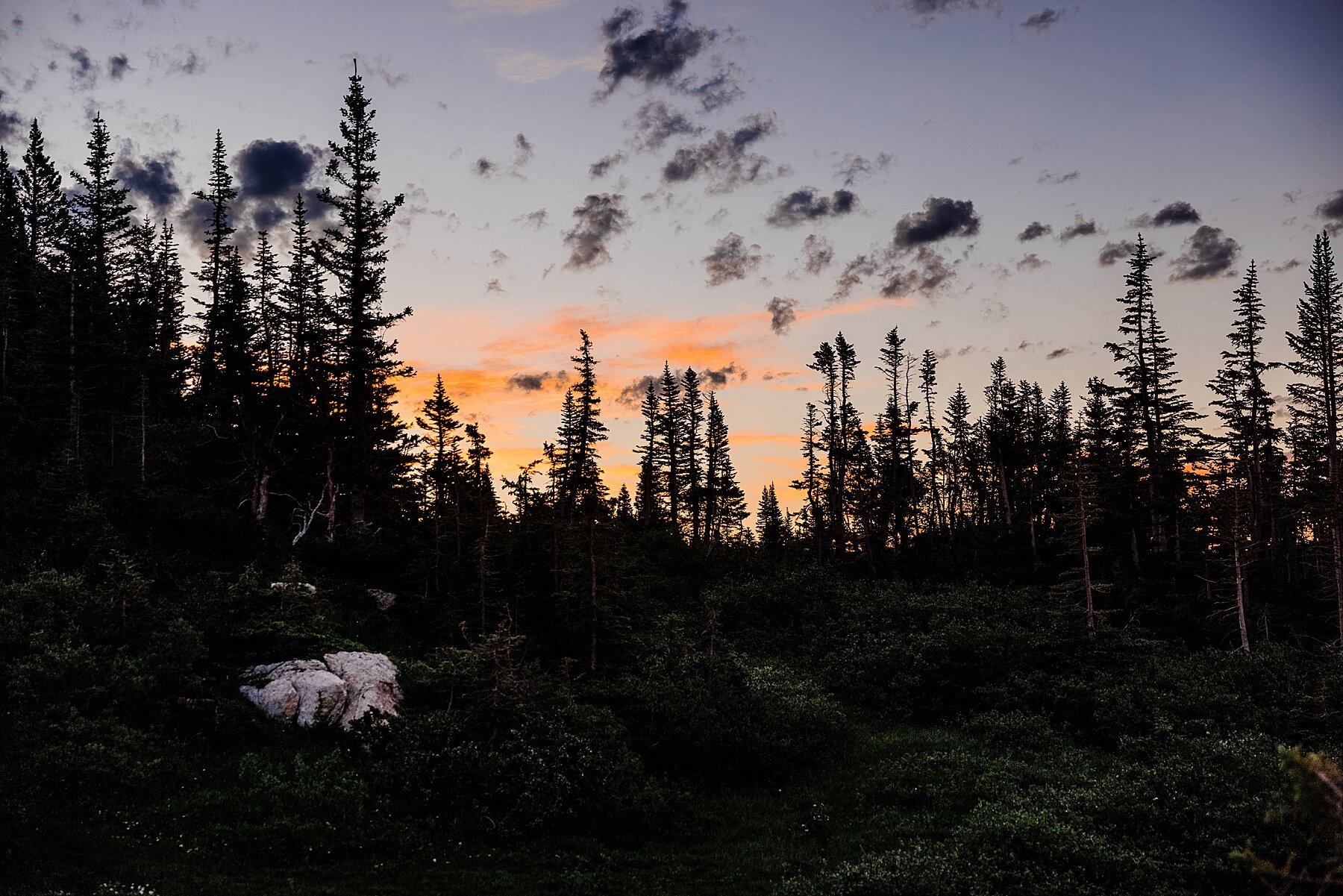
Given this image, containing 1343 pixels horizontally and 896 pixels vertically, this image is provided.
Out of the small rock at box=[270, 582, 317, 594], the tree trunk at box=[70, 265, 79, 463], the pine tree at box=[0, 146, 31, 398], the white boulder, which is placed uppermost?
the pine tree at box=[0, 146, 31, 398]

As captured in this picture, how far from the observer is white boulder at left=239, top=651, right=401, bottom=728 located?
20.7 metres

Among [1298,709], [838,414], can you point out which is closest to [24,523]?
[1298,709]

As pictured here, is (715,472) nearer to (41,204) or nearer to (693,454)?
(693,454)

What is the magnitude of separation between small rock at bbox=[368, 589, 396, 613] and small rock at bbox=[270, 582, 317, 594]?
495cm

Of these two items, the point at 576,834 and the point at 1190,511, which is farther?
the point at 1190,511

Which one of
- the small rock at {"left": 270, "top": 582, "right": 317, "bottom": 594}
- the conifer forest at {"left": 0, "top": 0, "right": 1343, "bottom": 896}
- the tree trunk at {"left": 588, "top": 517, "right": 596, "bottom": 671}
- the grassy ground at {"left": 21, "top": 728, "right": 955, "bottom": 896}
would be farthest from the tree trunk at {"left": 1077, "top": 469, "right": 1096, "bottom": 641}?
the small rock at {"left": 270, "top": 582, "right": 317, "bottom": 594}

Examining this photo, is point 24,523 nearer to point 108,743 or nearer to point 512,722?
point 108,743

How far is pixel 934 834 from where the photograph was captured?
1786 cm

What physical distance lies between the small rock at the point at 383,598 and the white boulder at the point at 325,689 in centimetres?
886

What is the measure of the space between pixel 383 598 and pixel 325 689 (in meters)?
11.5

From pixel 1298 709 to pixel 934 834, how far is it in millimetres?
16849

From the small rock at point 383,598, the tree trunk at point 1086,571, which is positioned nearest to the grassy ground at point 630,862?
the small rock at point 383,598

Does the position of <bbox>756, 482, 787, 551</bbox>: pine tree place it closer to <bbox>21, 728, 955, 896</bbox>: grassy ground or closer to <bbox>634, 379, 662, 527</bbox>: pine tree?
<bbox>634, 379, 662, 527</bbox>: pine tree

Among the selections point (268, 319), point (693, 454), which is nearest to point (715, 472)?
point (693, 454)
